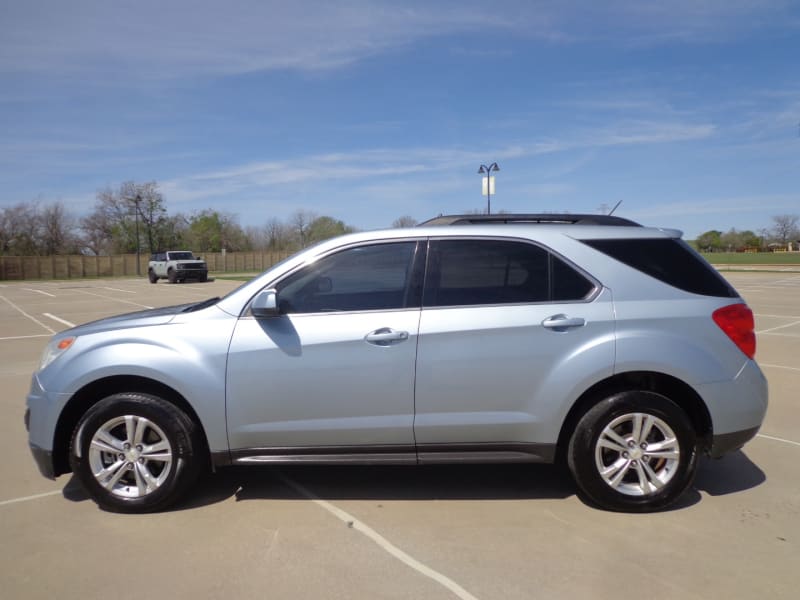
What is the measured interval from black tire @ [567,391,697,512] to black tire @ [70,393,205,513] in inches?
94.0

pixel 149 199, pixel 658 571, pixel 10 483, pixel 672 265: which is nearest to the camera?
pixel 658 571

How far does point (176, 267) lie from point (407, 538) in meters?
32.7

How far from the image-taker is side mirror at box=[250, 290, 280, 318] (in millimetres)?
3533

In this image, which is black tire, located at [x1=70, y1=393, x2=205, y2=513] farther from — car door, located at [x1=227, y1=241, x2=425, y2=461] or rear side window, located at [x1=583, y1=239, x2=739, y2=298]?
rear side window, located at [x1=583, y1=239, x2=739, y2=298]

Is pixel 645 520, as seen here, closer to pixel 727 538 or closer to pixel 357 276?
pixel 727 538

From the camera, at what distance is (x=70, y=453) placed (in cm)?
369

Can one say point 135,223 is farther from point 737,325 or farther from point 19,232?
point 737,325

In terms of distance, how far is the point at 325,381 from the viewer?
3564mm

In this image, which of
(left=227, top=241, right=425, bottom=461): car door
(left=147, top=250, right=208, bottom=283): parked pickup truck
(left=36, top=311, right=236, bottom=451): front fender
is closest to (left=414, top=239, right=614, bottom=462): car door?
(left=227, top=241, right=425, bottom=461): car door

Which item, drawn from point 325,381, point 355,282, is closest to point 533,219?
point 355,282

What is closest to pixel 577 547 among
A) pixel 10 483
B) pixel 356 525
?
pixel 356 525

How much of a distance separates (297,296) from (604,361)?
193 centimetres

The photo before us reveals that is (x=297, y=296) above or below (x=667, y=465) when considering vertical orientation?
above

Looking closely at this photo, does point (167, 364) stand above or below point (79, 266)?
below
